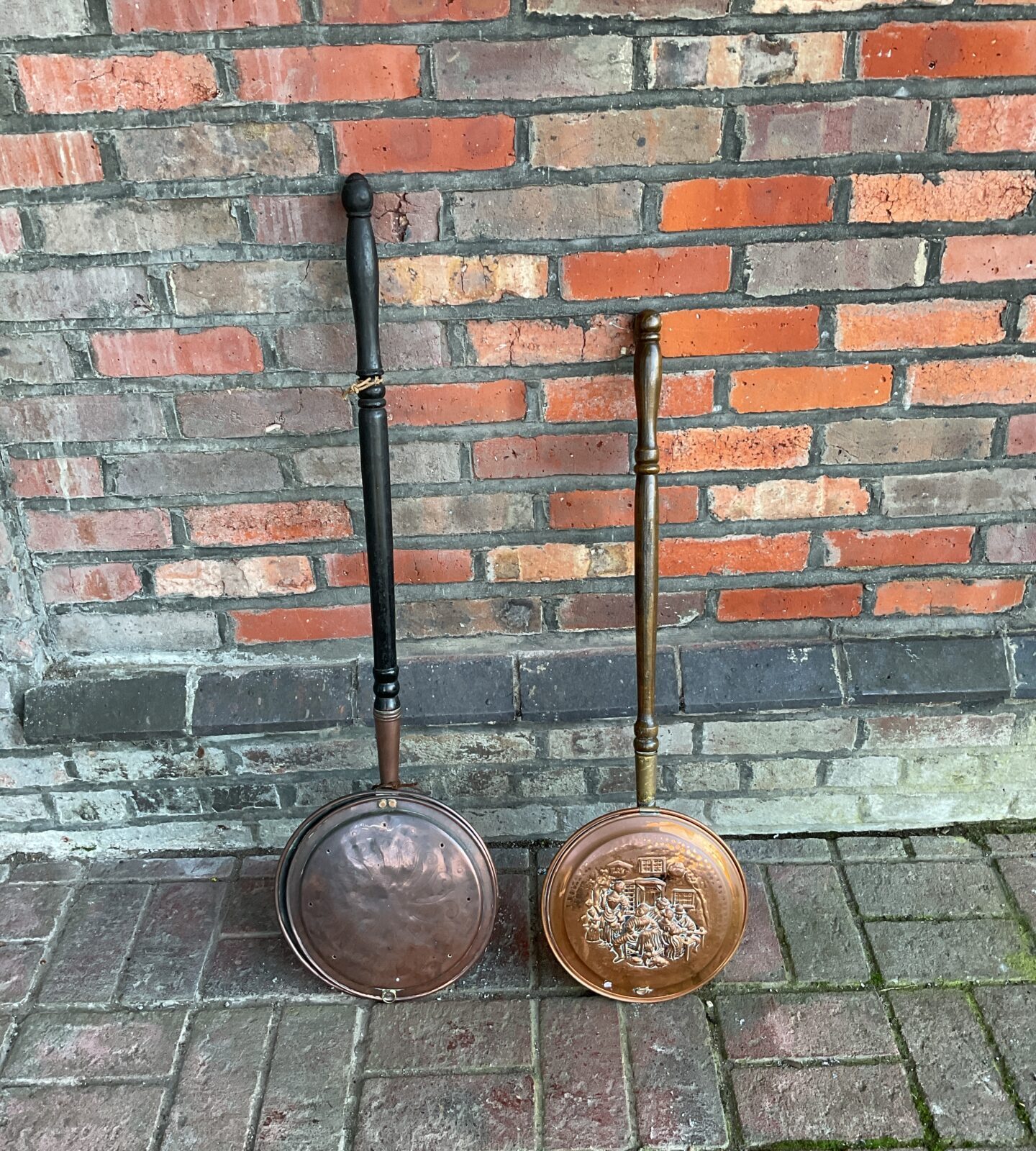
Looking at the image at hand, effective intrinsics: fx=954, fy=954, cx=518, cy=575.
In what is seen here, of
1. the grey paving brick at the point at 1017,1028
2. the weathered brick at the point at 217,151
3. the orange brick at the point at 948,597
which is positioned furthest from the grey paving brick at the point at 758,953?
the weathered brick at the point at 217,151

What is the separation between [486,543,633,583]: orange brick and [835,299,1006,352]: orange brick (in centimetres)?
58

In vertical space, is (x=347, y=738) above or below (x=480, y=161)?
below

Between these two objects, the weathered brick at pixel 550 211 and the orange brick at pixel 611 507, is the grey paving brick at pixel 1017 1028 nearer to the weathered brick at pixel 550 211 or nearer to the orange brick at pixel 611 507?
the orange brick at pixel 611 507

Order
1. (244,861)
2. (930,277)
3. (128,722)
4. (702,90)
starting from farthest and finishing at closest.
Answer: (244,861) < (128,722) < (930,277) < (702,90)

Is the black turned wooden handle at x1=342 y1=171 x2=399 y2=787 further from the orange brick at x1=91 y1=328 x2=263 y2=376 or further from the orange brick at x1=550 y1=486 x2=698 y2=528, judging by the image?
the orange brick at x1=550 y1=486 x2=698 y2=528

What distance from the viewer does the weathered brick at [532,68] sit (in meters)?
1.56

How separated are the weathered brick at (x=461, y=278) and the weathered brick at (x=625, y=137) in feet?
0.57

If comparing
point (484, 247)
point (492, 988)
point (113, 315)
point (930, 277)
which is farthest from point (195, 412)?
point (930, 277)

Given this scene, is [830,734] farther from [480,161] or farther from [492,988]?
[480,161]

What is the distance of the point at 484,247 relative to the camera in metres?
1.68

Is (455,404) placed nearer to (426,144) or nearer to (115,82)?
(426,144)

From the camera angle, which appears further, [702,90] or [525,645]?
[525,645]

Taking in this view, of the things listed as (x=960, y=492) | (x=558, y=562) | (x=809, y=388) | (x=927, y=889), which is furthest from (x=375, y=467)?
(x=927, y=889)

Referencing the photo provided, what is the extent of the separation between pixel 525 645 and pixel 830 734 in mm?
681
